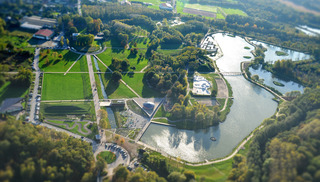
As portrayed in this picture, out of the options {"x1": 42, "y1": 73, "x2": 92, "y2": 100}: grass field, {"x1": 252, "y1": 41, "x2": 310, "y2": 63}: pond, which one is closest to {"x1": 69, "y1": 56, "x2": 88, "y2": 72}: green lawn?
{"x1": 42, "y1": 73, "x2": 92, "y2": 100}: grass field

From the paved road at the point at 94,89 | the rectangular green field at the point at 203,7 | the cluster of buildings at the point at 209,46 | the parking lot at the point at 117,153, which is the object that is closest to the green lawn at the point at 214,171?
the parking lot at the point at 117,153

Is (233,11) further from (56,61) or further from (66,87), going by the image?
(66,87)

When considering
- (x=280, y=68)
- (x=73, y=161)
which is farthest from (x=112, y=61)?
(x=280, y=68)

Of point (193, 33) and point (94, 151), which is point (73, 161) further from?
point (193, 33)

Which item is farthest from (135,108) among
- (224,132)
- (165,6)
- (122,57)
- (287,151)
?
(165,6)

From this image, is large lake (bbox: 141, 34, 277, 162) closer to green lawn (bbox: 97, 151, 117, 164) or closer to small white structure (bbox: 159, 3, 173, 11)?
green lawn (bbox: 97, 151, 117, 164)

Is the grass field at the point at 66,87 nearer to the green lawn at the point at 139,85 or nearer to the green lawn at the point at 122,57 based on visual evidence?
the green lawn at the point at 122,57
